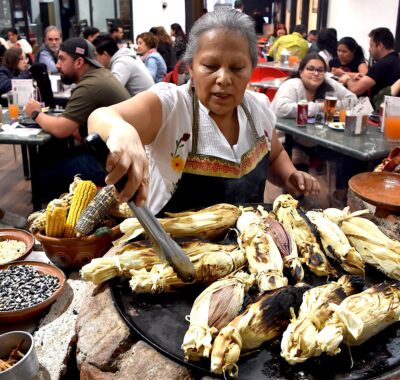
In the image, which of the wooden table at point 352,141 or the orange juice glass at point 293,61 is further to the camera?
the orange juice glass at point 293,61

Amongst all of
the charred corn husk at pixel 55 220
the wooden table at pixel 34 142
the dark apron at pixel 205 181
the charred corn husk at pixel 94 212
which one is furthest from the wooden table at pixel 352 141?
→ the charred corn husk at pixel 55 220

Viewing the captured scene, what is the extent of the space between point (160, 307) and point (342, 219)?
76 cm

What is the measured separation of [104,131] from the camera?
1.54m

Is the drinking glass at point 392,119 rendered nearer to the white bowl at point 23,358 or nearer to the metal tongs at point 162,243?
the metal tongs at point 162,243

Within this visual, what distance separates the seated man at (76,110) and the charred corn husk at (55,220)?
1.68 m

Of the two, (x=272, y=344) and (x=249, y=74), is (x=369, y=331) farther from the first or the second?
(x=249, y=74)

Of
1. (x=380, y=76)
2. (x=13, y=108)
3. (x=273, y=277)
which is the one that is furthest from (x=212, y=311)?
(x=380, y=76)

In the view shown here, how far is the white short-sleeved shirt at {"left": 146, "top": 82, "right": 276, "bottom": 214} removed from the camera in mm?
2090

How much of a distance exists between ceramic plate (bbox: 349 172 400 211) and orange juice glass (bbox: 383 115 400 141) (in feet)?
5.29

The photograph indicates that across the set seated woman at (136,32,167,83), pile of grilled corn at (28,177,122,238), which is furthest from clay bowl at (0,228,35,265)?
seated woman at (136,32,167,83)

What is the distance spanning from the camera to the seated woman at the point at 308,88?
477cm

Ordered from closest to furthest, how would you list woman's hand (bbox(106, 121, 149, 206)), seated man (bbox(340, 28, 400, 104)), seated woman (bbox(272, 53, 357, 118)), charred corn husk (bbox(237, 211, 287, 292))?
1. woman's hand (bbox(106, 121, 149, 206))
2. charred corn husk (bbox(237, 211, 287, 292))
3. seated woman (bbox(272, 53, 357, 118))
4. seated man (bbox(340, 28, 400, 104))

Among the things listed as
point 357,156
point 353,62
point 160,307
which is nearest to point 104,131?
point 160,307

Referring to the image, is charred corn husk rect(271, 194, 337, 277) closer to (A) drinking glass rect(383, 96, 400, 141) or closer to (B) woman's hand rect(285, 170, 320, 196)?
(B) woman's hand rect(285, 170, 320, 196)
